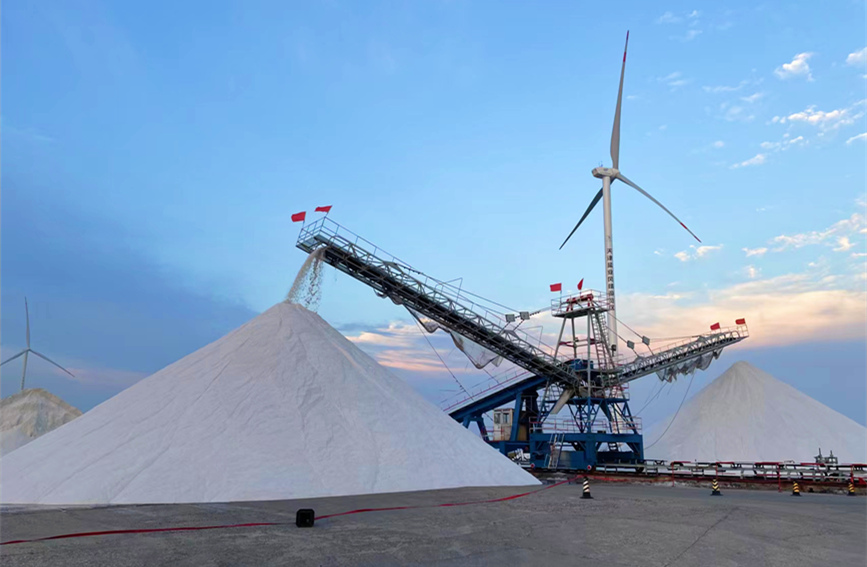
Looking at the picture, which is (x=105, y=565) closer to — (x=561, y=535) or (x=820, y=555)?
(x=561, y=535)

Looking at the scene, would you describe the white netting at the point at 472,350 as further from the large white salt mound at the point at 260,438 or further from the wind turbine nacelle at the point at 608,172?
the wind turbine nacelle at the point at 608,172

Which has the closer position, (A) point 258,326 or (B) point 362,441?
(B) point 362,441

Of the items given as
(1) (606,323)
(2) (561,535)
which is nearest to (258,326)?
(2) (561,535)

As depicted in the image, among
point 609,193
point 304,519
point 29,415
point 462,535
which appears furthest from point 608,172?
point 29,415

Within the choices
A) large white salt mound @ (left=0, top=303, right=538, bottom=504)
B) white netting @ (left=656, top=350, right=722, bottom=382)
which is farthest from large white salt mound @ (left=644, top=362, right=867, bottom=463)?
large white salt mound @ (left=0, top=303, right=538, bottom=504)

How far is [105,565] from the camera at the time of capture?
825 centimetres

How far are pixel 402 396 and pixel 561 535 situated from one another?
12895mm

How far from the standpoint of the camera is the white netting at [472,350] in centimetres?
2996

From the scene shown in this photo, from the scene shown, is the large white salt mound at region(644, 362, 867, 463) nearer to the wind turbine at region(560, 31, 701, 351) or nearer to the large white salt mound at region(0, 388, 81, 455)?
the wind turbine at region(560, 31, 701, 351)

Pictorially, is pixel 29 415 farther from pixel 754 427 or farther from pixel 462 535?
pixel 754 427

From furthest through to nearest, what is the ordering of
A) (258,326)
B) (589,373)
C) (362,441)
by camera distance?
Result: (589,373) → (258,326) → (362,441)

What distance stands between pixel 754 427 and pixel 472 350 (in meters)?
19.3

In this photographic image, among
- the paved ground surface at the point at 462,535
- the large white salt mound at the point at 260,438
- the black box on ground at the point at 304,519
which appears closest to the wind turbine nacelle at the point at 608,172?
the large white salt mound at the point at 260,438

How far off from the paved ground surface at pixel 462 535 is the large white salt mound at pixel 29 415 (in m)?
45.9
